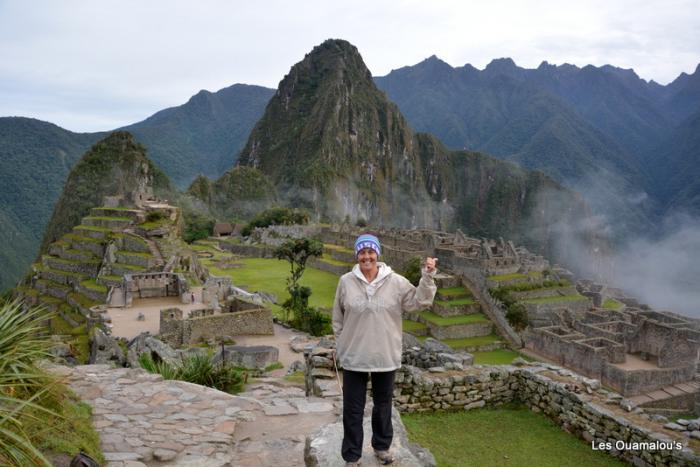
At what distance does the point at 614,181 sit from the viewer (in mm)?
199875

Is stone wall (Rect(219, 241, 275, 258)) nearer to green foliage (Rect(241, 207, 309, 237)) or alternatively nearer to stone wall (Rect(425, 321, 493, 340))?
green foliage (Rect(241, 207, 309, 237))

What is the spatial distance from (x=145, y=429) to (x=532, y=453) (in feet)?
14.7

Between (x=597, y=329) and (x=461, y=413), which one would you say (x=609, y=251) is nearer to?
(x=597, y=329)

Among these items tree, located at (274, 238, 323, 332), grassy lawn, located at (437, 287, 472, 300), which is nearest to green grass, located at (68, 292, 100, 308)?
tree, located at (274, 238, 323, 332)

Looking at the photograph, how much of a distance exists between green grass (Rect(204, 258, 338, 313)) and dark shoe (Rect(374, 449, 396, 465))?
830 inches

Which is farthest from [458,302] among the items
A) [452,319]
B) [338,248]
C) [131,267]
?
[131,267]

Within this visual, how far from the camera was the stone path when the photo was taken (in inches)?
185

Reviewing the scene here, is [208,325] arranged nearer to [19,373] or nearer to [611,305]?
[19,373]

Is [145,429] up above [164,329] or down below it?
above

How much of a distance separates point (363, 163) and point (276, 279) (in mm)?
138341

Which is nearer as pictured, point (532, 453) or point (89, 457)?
point (89, 457)

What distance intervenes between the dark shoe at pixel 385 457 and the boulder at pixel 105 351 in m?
7.91

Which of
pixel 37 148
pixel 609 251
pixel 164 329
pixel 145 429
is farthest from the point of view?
pixel 609 251

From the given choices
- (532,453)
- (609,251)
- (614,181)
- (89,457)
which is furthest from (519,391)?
(614,181)
